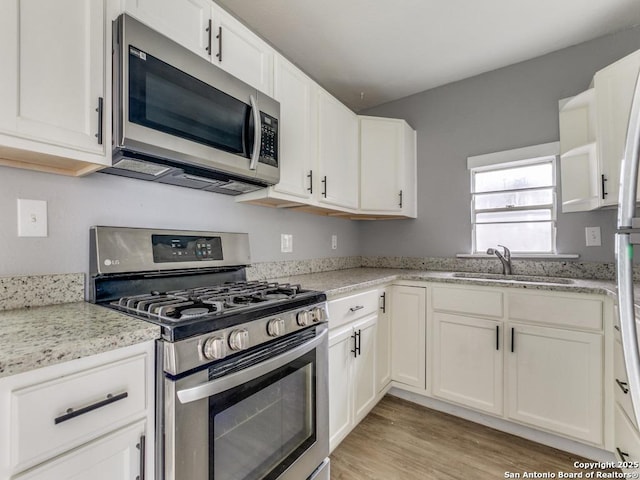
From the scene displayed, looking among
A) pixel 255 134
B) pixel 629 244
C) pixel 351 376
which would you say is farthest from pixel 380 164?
pixel 629 244

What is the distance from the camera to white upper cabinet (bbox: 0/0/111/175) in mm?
908

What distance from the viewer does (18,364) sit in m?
0.65

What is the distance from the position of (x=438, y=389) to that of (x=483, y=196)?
63.1 inches

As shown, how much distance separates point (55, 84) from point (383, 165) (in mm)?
2195

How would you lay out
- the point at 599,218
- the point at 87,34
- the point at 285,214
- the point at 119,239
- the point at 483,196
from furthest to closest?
the point at 483,196 < the point at 285,214 < the point at 599,218 < the point at 119,239 < the point at 87,34

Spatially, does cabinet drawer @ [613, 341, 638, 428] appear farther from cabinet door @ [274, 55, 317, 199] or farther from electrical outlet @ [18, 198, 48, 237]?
electrical outlet @ [18, 198, 48, 237]

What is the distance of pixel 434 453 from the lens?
5.80ft

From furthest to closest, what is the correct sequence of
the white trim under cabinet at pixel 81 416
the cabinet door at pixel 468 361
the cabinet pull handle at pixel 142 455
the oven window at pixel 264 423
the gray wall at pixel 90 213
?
the cabinet door at pixel 468 361 < the gray wall at pixel 90 213 < the oven window at pixel 264 423 < the cabinet pull handle at pixel 142 455 < the white trim under cabinet at pixel 81 416

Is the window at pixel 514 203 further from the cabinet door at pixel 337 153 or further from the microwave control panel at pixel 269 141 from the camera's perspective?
the microwave control panel at pixel 269 141

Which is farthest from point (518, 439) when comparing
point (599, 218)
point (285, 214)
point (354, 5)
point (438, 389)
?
point (354, 5)

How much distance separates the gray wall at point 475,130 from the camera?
221cm

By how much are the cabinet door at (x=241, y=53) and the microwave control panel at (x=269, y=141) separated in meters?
0.20

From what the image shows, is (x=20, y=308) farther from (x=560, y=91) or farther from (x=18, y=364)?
(x=560, y=91)

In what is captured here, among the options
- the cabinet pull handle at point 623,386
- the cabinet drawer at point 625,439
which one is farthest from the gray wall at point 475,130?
the cabinet drawer at point 625,439
